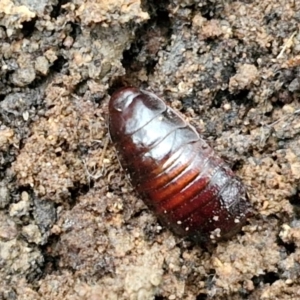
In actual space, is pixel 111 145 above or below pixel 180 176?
above

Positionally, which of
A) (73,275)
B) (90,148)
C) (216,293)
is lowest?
(216,293)

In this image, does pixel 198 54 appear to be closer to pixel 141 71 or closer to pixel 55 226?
pixel 141 71

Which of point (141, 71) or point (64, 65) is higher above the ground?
point (64, 65)

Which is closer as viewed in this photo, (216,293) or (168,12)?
(216,293)

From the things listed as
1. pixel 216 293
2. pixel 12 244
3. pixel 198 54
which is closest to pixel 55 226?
pixel 12 244
